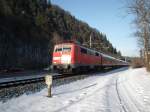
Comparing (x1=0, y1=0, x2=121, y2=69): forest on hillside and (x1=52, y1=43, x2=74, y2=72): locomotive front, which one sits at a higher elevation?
(x1=0, y1=0, x2=121, y2=69): forest on hillside

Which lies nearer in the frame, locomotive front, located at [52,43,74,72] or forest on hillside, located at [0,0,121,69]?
locomotive front, located at [52,43,74,72]

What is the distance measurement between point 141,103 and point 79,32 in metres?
118

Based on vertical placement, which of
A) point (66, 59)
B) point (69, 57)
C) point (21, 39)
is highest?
point (21, 39)

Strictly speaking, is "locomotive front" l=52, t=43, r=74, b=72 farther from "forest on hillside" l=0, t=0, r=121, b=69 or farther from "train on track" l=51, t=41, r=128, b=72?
"forest on hillside" l=0, t=0, r=121, b=69

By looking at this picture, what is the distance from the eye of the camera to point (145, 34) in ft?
112

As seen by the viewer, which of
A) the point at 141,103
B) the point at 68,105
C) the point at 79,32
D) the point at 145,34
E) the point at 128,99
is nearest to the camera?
the point at 68,105

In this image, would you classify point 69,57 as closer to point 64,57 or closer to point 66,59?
point 66,59

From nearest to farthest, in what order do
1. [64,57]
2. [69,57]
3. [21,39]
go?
1. [69,57]
2. [64,57]
3. [21,39]

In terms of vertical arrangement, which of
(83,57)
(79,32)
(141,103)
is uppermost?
(79,32)

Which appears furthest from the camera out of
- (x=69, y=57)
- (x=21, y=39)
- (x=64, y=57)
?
(x=21, y=39)

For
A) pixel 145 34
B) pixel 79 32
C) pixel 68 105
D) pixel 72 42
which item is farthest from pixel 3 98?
pixel 79 32

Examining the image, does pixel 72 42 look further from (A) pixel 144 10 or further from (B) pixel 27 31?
(B) pixel 27 31

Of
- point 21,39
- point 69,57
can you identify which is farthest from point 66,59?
point 21,39

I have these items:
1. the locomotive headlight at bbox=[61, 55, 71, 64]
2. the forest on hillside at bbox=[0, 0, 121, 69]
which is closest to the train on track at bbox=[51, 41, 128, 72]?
the locomotive headlight at bbox=[61, 55, 71, 64]
